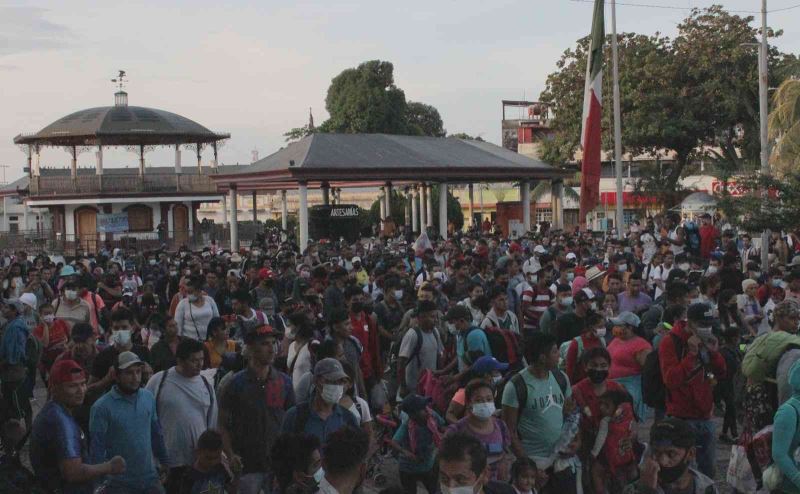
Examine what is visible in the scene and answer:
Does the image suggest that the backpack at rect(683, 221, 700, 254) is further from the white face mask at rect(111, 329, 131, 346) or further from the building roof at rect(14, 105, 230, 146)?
the building roof at rect(14, 105, 230, 146)

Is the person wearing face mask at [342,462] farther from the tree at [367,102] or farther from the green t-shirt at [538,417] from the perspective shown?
the tree at [367,102]

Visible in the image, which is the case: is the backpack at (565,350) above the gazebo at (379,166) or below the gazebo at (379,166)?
below

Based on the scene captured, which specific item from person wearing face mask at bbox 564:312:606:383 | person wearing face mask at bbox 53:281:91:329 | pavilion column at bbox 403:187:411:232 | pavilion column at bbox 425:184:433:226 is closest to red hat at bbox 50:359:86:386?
person wearing face mask at bbox 564:312:606:383

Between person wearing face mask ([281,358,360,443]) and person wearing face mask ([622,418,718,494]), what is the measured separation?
182 cm

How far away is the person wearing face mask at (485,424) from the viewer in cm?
607

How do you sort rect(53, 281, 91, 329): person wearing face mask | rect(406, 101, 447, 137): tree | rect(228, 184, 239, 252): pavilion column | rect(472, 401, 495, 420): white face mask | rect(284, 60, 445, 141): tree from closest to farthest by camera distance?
rect(472, 401, 495, 420): white face mask
rect(53, 281, 91, 329): person wearing face mask
rect(228, 184, 239, 252): pavilion column
rect(284, 60, 445, 141): tree
rect(406, 101, 447, 137): tree

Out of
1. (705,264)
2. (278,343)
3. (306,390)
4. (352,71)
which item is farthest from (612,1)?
(352,71)

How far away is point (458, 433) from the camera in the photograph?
15.5ft

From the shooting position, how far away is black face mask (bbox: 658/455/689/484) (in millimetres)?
5215

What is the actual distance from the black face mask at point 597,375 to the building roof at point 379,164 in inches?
947

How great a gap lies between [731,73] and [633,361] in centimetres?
3875

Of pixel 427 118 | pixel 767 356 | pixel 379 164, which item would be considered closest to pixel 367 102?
pixel 427 118

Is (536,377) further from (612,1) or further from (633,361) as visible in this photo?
(612,1)

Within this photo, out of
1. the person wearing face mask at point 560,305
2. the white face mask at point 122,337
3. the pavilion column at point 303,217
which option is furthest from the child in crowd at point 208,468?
the pavilion column at point 303,217
